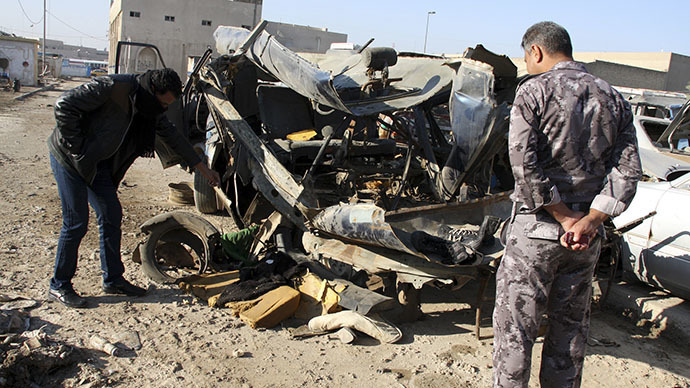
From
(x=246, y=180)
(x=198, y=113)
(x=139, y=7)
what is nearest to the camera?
(x=246, y=180)

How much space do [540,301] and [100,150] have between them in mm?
2931

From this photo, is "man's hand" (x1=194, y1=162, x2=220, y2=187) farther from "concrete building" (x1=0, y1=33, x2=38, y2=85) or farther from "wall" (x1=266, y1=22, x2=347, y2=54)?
"wall" (x1=266, y1=22, x2=347, y2=54)

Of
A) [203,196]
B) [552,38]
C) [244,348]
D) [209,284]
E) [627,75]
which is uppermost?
[627,75]

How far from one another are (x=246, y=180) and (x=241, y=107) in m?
1.97

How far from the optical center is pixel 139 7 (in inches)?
1254

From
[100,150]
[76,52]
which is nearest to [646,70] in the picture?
[100,150]

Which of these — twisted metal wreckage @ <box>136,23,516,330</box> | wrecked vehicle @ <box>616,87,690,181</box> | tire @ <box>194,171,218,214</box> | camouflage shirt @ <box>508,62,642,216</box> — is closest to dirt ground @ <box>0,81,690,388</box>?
twisted metal wreckage @ <box>136,23,516,330</box>

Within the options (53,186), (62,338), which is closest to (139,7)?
(53,186)

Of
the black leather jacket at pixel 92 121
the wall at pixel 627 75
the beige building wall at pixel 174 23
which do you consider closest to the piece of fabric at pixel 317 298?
the black leather jacket at pixel 92 121

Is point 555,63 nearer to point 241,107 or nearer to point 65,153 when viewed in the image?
point 65,153

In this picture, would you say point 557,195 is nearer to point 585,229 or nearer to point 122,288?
point 585,229

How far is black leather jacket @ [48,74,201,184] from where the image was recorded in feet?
11.1

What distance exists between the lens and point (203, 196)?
20.9 ft

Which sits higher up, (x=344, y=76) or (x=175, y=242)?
(x=344, y=76)
